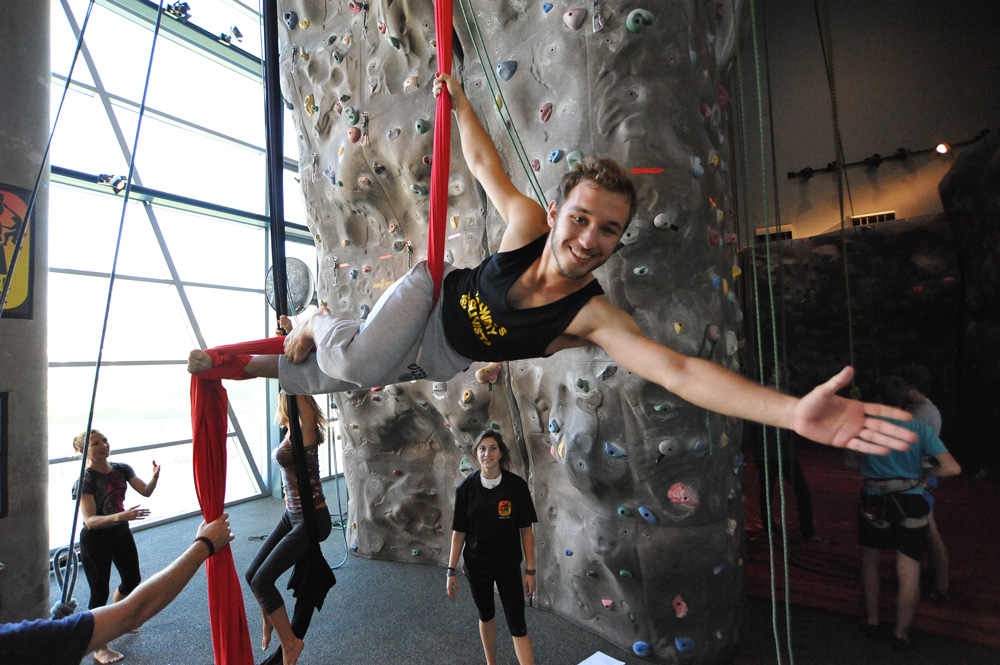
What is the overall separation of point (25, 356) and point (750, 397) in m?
2.92

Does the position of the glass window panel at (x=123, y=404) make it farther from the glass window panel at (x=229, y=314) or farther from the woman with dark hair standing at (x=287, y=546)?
the woman with dark hair standing at (x=287, y=546)

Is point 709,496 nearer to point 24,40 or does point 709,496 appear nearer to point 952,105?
point 24,40

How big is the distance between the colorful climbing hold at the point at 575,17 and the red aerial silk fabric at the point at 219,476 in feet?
6.72

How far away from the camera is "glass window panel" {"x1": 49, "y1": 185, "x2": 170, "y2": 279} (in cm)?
470

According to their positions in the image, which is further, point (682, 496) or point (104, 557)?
point (104, 557)

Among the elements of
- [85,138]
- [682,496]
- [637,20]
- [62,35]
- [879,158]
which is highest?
[62,35]

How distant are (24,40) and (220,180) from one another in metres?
3.68

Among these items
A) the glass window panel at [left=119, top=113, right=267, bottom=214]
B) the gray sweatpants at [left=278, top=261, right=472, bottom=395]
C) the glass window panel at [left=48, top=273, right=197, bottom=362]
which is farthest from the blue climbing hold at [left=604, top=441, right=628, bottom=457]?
the glass window panel at [left=119, top=113, right=267, bottom=214]

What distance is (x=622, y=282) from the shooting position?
2.66m

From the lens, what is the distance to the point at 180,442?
559 cm

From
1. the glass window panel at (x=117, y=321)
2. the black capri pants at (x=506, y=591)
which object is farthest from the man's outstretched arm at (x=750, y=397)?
the glass window panel at (x=117, y=321)

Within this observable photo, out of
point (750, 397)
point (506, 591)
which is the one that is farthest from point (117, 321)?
point (750, 397)

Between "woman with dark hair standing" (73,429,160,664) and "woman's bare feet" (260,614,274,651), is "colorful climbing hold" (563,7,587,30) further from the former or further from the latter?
"woman's bare feet" (260,614,274,651)

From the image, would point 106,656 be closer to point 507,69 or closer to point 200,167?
point 507,69
